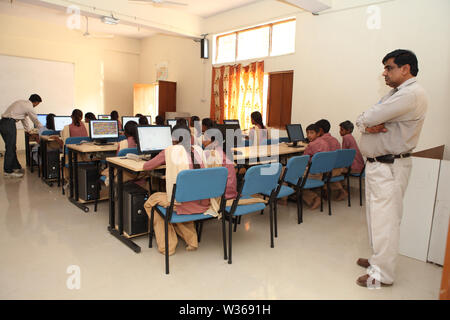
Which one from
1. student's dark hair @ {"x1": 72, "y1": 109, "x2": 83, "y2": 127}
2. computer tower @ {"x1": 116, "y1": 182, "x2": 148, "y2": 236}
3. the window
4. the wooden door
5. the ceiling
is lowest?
computer tower @ {"x1": 116, "y1": 182, "x2": 148, "y2": 236}

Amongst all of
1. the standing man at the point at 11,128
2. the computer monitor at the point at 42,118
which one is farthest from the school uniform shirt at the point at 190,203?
the computer monitor at the point at 42,118

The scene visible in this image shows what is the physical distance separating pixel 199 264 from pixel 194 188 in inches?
27.7

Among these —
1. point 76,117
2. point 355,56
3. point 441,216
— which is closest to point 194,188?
point 441,216

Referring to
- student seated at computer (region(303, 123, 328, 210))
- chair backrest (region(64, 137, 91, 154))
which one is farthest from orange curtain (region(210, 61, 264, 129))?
chair backrest (region(64, 137, 91, 154))

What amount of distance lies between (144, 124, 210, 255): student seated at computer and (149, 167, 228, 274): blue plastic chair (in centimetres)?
7

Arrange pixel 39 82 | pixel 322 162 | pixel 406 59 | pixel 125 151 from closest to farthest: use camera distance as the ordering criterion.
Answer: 1. pixel 406 59
2. pixel 125 151
3. pixel 322 162
4. pixel 39 82

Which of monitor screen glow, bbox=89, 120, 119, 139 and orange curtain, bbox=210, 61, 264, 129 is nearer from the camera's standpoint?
monitor screen glow, bbox=89, 120, 119, 139

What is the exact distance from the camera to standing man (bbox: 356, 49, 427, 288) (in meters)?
2.16

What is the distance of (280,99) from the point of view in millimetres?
6695

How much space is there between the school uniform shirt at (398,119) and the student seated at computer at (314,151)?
173 centimetres

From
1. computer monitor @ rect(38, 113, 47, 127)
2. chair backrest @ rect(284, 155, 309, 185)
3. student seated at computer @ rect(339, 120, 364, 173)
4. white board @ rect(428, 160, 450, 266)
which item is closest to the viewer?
white board @ rect(428, 160, 450, 266)

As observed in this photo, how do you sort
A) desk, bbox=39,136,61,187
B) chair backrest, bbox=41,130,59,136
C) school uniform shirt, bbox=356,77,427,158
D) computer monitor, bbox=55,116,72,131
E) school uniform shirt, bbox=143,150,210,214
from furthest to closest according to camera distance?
computer monitor, bbox=55,116,72,131 < chair backrest, bbox=41,130,59,136 < desk, bbox=39,136,61,187 < school uniform shirt, bbox=143,150,210,214 < school uniform shirt, bbox=356,77,427,158

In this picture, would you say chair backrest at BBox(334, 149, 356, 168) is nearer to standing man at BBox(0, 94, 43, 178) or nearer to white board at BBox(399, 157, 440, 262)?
white board at BBox(399, 157, 440, 262)

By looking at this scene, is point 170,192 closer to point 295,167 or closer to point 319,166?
point 295,167
